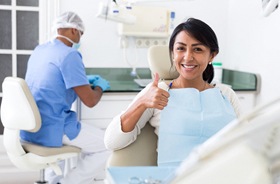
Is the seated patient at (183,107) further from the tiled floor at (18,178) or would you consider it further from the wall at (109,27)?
the tiled floor at (18,178)

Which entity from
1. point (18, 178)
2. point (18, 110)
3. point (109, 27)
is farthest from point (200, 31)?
point (18, 178)

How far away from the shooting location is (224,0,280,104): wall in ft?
8.20

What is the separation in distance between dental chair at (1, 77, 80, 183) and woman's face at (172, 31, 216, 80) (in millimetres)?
884

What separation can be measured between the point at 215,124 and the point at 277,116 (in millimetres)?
1081

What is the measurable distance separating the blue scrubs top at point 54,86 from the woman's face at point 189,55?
855 millimetres

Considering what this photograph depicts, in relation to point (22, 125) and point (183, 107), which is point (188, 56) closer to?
point (183, 107)

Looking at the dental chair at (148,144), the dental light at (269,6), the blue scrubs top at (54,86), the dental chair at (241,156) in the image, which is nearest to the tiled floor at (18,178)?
the blue scrubs top at (54,86)

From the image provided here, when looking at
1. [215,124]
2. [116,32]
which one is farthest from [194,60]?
[116,32]

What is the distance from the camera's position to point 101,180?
2.70 metres

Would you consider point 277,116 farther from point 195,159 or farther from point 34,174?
point 34,174

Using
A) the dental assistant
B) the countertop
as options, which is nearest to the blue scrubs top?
the dental assistant

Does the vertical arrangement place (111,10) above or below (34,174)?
above

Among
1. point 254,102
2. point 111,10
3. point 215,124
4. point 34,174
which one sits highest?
point 111,10

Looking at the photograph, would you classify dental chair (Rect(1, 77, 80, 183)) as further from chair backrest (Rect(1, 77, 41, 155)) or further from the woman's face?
the woman's face
